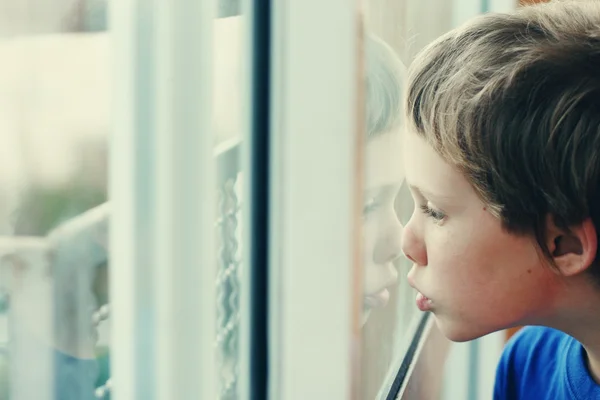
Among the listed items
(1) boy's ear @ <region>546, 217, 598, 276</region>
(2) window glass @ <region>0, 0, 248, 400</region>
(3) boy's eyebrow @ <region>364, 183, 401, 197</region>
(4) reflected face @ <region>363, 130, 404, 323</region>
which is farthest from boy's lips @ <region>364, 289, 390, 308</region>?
(2) window glass @ <region>0, 0, 248, 400</region>

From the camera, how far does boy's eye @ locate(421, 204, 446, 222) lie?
0.66 meters

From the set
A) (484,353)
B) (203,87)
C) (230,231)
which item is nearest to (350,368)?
Answer: (230,231)

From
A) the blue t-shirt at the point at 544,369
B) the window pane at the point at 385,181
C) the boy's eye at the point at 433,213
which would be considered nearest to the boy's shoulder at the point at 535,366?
the blue t-shirt at the point at 544,369

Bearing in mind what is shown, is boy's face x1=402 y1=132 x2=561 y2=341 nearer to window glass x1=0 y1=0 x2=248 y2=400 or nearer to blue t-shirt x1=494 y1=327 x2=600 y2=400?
blue t-shirt x1=494 y1=327 x2=600 y2=400

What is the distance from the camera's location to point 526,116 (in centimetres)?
59

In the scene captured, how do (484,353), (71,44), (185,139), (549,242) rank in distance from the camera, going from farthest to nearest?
(484,353) < (549,242) < (185,139) < (71,44)

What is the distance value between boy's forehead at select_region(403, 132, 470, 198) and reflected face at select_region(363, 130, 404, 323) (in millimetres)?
81

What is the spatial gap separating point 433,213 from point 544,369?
28 centimetres

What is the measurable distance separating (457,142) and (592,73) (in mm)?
115

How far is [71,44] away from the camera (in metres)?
0.42

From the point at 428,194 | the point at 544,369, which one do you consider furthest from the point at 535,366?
the point at 428,194

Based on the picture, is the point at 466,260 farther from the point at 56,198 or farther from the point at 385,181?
the point at 56,198

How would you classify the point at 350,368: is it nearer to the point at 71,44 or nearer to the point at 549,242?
the point at 549,242

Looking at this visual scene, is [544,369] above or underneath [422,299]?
underneath
